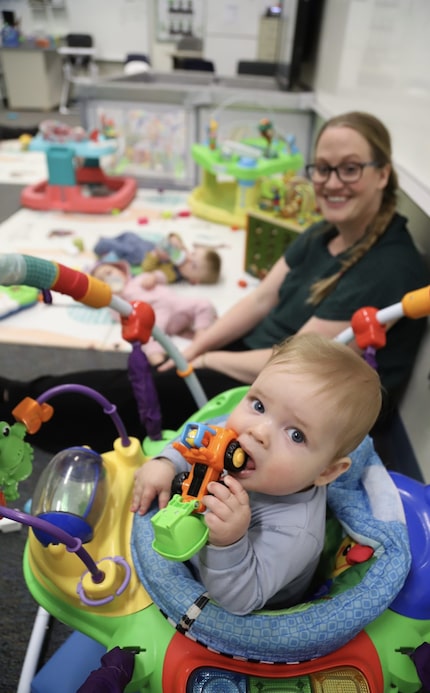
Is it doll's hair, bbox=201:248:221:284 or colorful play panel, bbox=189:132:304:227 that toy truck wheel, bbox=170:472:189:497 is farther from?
colorful play panel, bbox=189:132:304:227

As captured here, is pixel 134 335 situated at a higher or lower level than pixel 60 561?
higher

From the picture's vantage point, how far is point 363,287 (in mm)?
1017

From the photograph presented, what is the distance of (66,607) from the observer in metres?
0.70

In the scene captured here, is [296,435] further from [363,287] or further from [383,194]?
[383,194]

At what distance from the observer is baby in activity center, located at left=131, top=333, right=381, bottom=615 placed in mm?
547

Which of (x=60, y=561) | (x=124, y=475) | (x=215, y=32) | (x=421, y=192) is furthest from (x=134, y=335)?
(x=215, y=32)

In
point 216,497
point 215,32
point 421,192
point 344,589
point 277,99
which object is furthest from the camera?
point 215,32

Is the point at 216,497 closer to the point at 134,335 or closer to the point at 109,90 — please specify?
the point at 134,335

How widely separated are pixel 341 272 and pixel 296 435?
1.92 feet

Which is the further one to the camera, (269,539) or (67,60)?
(67,60)

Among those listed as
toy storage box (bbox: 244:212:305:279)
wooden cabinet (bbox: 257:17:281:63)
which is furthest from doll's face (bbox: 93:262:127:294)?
wooden cabinet (bbox: 257:17:281:63)

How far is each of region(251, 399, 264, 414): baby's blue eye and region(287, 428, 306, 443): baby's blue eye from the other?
0.04m

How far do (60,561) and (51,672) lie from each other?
267 millimetres

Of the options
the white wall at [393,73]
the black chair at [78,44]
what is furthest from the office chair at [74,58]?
the white wall at [393,73]
